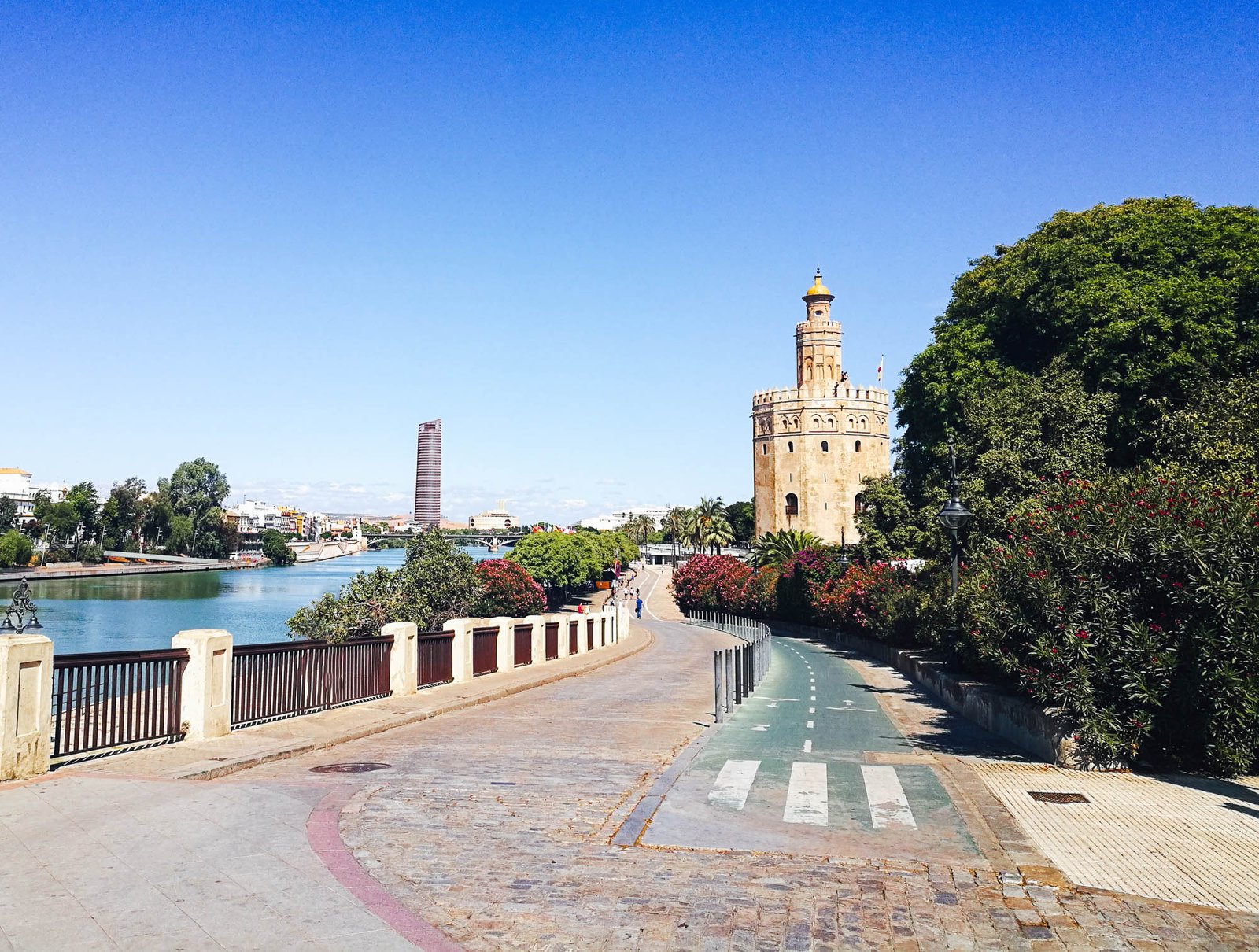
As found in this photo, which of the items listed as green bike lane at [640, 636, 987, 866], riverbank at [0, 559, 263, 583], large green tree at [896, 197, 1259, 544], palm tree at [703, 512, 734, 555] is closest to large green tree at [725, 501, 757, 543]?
palm tree at [703, 512, 734, 555]

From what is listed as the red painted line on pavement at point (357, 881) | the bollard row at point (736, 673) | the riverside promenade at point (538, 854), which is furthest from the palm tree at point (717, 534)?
the red painted line on pavement at point (357, 881)

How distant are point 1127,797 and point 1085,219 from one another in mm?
35423

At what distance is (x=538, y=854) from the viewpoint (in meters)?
7.88

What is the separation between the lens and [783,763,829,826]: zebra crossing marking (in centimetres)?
921

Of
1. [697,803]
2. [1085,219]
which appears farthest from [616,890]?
[1085,219]

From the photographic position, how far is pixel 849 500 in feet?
338

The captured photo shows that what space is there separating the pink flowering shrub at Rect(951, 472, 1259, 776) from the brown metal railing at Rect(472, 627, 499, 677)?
41.3ft

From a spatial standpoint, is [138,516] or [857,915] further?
[138,516]

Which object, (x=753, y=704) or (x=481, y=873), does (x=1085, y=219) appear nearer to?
(x=753, y=704)

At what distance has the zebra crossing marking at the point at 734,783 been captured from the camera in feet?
32.5

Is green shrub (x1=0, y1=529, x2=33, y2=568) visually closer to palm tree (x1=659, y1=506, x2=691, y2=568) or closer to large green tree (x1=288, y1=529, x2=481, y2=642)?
palm tree (x1=659, y1=506, x2=691, y2=568)

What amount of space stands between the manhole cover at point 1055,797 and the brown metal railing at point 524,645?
18.3 meters

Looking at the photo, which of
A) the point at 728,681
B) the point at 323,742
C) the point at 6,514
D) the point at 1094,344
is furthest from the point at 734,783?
the point at 6,514

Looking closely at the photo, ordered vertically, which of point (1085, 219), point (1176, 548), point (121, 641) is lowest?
point (121, 641)
